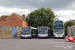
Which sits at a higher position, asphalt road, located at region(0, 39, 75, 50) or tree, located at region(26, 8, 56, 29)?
tree, located at region(26, 8, 56, 29)

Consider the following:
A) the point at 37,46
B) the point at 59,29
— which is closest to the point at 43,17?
the point at 59,29

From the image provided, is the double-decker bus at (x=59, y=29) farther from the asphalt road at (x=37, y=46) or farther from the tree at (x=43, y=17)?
the tree at (x=43, y=17)

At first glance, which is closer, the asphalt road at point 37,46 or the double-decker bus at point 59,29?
the asphalt road at point 37,46

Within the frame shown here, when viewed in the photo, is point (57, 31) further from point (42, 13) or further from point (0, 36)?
point (42, 13)

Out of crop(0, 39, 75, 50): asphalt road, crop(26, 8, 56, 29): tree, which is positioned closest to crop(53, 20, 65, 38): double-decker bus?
crop(0, 39, 75, 50): asphalt road

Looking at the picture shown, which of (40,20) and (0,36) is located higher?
(40,20)

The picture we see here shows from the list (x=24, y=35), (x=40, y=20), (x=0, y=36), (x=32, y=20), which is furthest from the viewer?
(x=32, y=20)

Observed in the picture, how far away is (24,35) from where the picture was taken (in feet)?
103

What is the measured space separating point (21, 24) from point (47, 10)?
13.2 m

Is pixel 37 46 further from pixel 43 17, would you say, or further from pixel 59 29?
pixel 43 17

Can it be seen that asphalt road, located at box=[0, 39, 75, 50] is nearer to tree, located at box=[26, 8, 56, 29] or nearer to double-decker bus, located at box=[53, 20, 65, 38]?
double-decker bus, located at box=[53, 20, 65, 38]

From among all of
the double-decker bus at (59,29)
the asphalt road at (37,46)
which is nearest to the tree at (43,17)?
the double-decker bus at (59,29)

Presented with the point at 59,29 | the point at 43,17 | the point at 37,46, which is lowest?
the point at 37,46

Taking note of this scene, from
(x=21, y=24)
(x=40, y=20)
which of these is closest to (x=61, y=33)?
(x=40, y=20)
